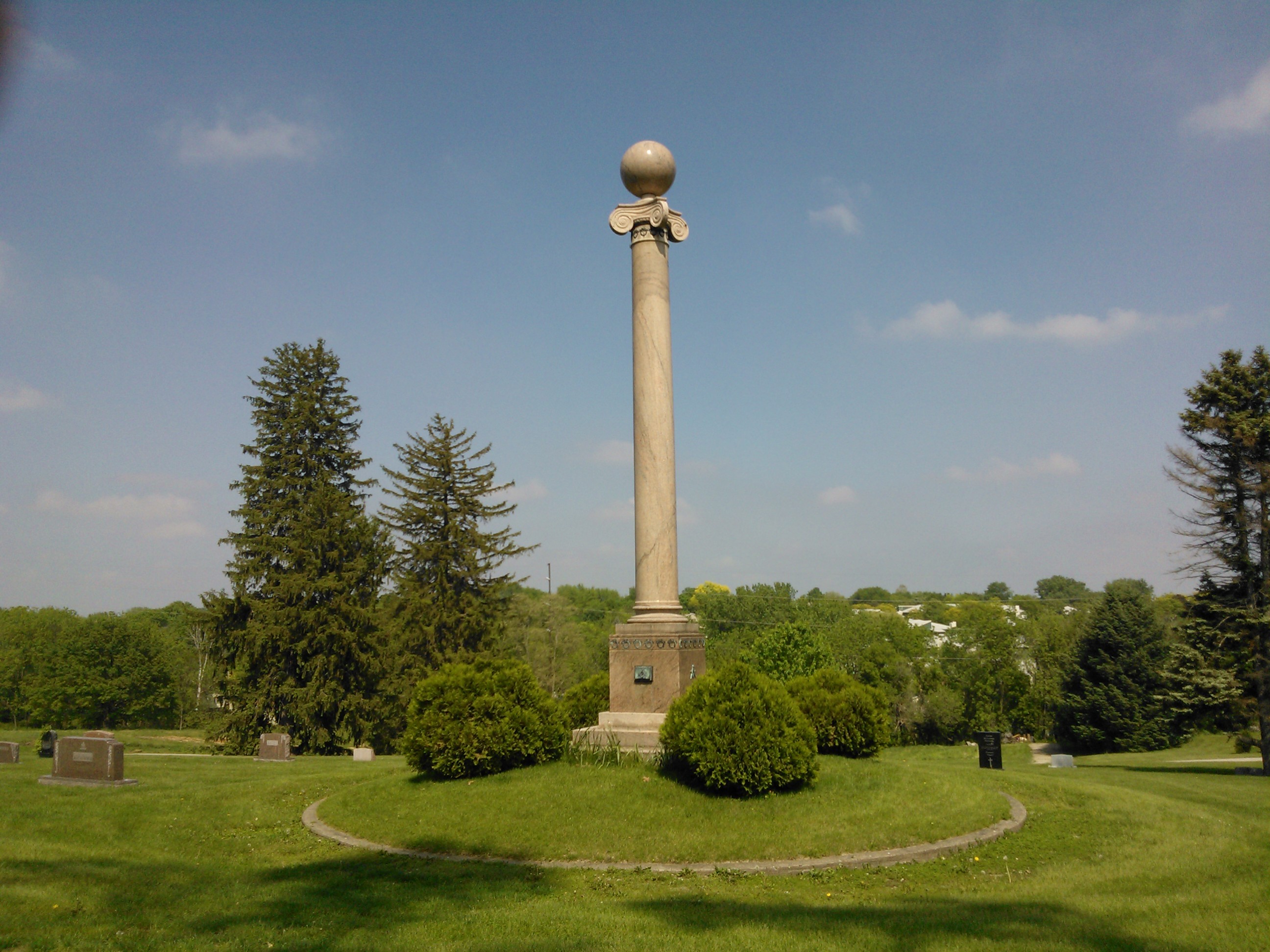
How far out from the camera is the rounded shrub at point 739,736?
11531 mm

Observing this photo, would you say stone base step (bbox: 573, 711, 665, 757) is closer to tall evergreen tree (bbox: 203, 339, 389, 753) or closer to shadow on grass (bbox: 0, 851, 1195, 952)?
shadow on grass (bbox: 0, 851, 1195, 952)

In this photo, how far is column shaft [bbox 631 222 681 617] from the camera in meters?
15.3

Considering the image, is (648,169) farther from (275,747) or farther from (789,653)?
(789,653)

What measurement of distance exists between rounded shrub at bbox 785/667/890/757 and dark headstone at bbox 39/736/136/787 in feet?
44.6

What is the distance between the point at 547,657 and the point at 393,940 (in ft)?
166

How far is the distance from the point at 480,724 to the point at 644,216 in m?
10.1

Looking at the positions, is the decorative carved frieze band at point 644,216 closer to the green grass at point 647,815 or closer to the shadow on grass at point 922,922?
the green grass at point 647,815

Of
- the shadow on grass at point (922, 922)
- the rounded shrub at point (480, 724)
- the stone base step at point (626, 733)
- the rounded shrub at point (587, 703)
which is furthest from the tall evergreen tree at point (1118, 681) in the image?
the shadow on grass at point (922, 922)

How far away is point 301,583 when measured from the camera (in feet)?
103

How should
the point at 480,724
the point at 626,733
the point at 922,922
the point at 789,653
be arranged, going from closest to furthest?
the point at 922,922, the point at 480,724, the point at 626,733, the point at 789,653

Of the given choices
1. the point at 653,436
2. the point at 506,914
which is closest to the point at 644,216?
the point at 653,436

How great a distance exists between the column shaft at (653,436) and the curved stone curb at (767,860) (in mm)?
5630

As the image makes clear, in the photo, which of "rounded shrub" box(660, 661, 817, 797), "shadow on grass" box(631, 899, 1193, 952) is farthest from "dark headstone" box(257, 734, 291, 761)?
"shadow on grass" box(631, 899, 1193, 952)

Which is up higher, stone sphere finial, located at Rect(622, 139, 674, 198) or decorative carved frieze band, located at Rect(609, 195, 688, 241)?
stone sphere finial, located at Rect(622, 139, 674, 198)
